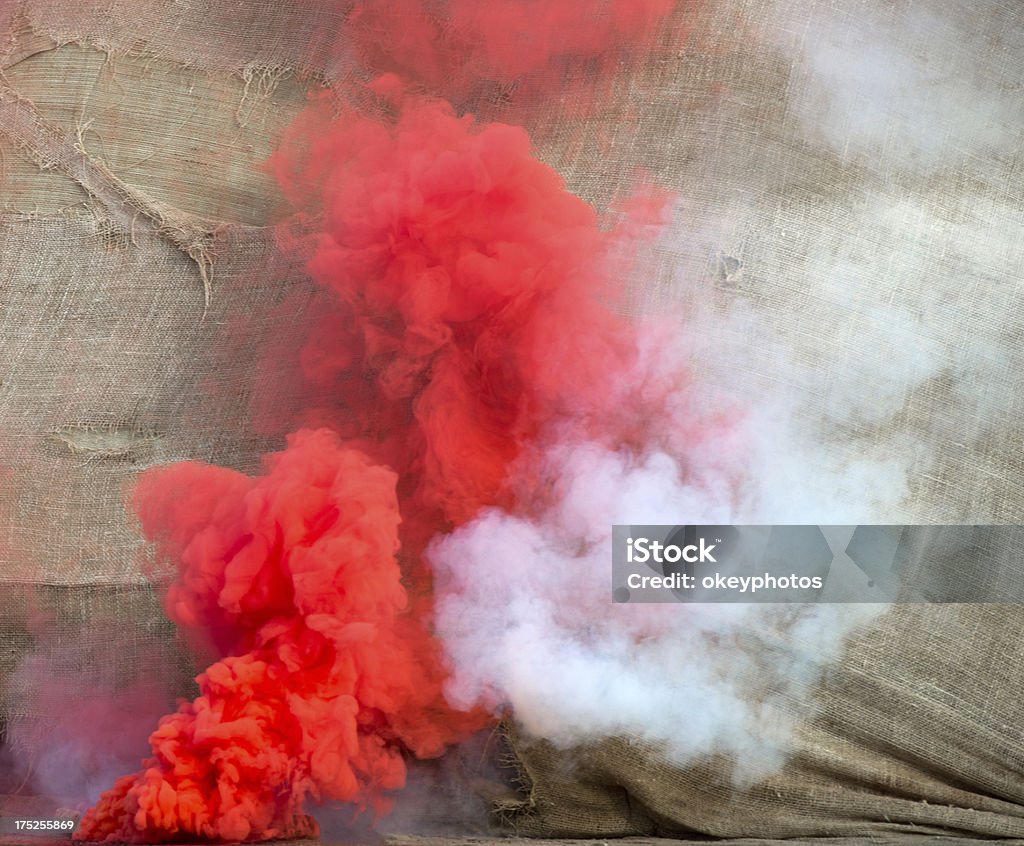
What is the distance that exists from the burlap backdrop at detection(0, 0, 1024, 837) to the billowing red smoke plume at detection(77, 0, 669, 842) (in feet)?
1.01

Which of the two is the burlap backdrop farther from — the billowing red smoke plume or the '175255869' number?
the '175255869' number

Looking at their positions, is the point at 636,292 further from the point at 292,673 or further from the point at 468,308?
the point at 292,673

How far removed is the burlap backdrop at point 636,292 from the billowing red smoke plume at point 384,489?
1.01 ft

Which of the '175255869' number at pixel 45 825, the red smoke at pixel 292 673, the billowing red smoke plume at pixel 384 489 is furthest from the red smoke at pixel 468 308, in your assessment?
the '175255869' number at pixel 45 825

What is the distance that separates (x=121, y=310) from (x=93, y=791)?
5.15 feet

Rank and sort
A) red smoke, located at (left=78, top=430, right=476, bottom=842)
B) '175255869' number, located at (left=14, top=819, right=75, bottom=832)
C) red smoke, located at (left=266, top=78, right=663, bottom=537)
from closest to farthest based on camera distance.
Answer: red smoke, located at (left=78, top=430, right=476, bottom=842)
red smoke, located at (left=266, top=78, right=663, bottom=537)
'175255869' number, located at (left=14, top=819, right=75, bottom=832)

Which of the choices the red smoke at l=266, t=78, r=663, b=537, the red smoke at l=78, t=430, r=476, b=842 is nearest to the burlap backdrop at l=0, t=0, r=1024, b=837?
the red smoke at l=266, t=78, r=663, b=537

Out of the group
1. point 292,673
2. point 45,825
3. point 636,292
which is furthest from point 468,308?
point 45,825

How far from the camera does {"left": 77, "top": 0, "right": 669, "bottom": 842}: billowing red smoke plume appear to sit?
9.63 ft

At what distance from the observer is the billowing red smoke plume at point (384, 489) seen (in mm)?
2936

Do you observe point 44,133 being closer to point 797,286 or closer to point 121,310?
point 121,310

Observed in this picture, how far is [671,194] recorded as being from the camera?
131 inches

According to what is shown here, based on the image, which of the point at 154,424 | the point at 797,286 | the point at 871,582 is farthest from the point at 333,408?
the point at 871,582

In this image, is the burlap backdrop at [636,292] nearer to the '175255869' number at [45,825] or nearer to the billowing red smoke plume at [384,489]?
the billowing red smoke plume at [384,489]
